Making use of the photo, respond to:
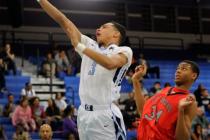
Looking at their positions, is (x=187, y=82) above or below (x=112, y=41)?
below

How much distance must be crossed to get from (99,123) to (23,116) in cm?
884

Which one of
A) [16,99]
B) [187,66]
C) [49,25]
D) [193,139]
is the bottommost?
[193,139]

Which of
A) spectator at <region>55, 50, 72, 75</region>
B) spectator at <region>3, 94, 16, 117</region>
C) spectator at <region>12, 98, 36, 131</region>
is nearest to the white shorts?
spectator at <region>12, 98, 36, 131</region>

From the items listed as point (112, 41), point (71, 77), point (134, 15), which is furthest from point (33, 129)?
point (134, 15)

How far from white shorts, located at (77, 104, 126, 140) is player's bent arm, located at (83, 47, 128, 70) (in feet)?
1.95

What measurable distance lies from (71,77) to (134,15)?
8872 millimetres

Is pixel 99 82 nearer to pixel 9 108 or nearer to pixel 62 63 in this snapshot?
pixel 9 108

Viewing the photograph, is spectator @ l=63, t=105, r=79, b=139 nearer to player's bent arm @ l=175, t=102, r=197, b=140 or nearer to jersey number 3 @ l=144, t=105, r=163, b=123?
jersey number 3 @ l=144, t=105, r=163, b=123

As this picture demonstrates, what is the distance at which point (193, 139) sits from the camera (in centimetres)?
1421

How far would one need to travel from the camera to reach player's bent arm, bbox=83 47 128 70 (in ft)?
15.7

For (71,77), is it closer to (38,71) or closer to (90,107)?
(38,71)

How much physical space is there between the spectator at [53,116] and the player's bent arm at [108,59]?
Result: 30.2ft

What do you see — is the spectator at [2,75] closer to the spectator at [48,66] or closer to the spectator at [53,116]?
the spectator at [48,66]

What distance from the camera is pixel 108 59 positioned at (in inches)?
195
